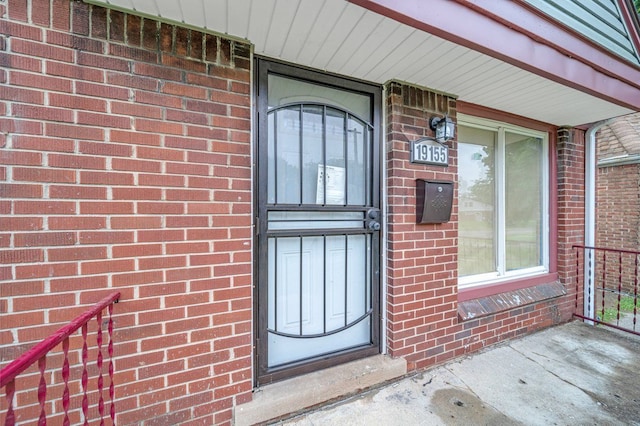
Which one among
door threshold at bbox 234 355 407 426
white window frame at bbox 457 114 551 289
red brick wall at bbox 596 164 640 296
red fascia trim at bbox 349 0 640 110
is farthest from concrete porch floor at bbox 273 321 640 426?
red brick wall at bbox 596 164 640 296

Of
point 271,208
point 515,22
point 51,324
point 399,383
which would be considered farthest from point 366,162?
point 51,324

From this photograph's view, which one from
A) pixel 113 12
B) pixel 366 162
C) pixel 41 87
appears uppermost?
pixel 113 12

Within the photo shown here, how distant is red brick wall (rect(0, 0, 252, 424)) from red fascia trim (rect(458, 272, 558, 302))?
6.78 ft

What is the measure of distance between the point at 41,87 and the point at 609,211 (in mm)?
7940

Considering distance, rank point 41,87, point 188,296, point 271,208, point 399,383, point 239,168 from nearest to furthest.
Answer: point 41,87, point 188,296, point 239,168, point 271,208, point 399,383

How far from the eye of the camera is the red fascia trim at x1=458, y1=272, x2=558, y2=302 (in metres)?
2.61

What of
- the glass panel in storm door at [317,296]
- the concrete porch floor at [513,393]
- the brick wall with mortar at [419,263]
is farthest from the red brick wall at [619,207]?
the glass panel in storm door at [317,296]

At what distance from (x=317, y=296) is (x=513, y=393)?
64.0 inches

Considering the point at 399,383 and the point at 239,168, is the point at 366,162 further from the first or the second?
the point at 399,383

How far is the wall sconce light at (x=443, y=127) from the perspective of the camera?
2260mm

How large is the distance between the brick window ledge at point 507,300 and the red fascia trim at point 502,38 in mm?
1925

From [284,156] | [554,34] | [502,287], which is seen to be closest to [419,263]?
[502,287]

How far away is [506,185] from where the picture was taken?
120 inches

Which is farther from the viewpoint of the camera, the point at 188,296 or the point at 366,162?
the point at 366,162
